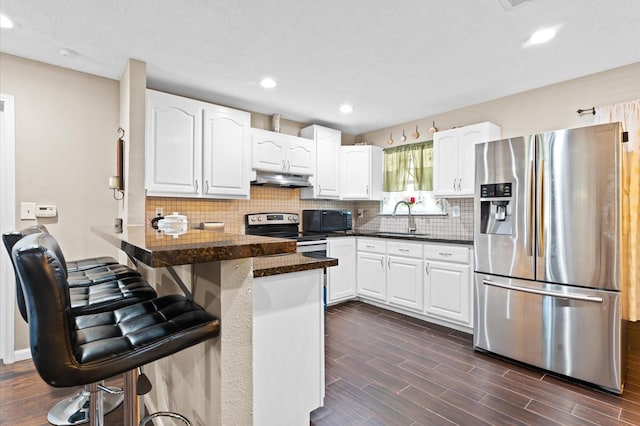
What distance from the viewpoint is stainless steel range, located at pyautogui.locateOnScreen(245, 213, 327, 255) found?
12.1 ft

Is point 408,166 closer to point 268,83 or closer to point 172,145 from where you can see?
point 268,83

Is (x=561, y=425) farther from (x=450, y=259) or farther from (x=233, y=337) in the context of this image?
(x=233, y=337)

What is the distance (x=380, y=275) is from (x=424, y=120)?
2.12 metres

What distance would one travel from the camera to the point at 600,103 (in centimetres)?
280

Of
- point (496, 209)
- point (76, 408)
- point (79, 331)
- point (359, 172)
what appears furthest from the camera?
point (359, 172)

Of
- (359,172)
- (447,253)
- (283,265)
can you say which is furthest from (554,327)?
(359,172)

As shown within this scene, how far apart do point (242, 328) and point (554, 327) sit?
2413mm

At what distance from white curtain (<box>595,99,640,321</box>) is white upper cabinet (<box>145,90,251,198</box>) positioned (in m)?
3.47

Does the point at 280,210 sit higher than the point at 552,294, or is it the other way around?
the point at 280,210

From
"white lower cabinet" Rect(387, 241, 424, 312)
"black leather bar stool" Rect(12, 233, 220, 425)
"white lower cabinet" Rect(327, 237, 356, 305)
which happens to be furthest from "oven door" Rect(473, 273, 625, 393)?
"black leather bar stool" Rect(12, 233, 220, 425)

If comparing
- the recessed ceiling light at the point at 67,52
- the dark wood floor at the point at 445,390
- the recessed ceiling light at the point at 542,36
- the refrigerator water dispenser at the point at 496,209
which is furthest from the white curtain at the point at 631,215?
the recessed ceiling light at the point at 67,52

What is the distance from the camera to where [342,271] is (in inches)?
159

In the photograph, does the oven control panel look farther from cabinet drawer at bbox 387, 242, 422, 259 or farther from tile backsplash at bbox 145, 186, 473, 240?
cabinet drawer at bbox 387, 242, 422, 259

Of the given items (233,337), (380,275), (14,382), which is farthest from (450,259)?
(14,382)
